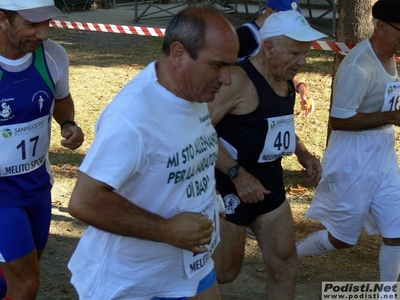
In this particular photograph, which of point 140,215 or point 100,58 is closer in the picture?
point 140,215

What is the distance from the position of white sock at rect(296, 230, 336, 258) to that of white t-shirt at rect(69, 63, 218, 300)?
2.05m

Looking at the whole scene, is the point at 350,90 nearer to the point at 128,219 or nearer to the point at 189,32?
the point at 189,32

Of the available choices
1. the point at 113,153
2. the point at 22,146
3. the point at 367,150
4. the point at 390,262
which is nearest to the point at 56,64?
the point at 22,146

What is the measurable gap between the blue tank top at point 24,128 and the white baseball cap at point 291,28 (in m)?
1.23

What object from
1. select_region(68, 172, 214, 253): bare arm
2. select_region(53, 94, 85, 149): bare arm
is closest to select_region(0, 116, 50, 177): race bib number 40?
select_region(53, 94, 85, 149): bare arm

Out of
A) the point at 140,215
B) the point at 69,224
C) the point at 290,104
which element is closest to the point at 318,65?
the point at 69,224

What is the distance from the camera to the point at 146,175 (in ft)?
8.80

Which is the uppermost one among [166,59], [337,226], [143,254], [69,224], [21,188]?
[166,59]

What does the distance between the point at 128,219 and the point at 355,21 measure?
4292 millimetres

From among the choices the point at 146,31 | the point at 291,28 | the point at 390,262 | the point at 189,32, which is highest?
the point at 189,32

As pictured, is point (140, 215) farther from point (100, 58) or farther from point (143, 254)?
point (100, 58)

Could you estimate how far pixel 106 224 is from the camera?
8.42ft

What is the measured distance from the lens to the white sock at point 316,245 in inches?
193

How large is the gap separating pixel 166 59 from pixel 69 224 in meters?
3.67
